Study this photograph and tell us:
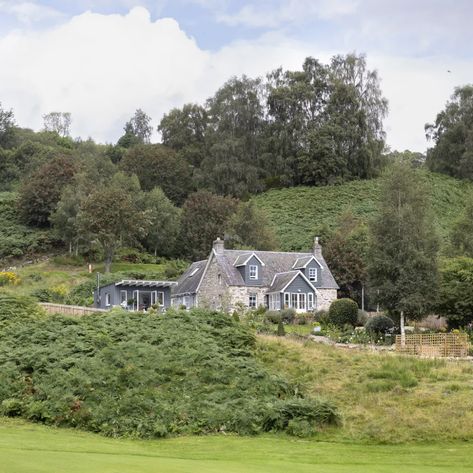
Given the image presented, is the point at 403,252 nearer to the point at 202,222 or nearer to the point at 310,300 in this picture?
the point at 310,300

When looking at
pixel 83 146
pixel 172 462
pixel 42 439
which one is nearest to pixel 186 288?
pixel 42 439

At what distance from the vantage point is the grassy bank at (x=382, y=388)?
70.8 feet

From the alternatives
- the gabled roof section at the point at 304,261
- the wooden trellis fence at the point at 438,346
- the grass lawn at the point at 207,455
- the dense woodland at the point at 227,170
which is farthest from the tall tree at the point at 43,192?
the grass lawn at the point at 207,455

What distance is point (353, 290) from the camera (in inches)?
2554

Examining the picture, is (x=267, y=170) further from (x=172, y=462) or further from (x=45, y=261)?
(x=172, y=462)

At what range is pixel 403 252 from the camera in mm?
42969

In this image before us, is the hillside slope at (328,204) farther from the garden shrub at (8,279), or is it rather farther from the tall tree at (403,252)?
the tall tree at (403,252)

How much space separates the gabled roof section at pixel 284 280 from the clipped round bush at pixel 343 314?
299 inches

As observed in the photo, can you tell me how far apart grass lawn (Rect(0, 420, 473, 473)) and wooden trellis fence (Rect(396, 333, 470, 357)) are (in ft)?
46.4

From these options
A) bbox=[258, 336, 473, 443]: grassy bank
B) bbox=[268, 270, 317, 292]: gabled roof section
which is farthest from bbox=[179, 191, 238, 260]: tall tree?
bbox=[258, 336, 473, 443]: grassy bank

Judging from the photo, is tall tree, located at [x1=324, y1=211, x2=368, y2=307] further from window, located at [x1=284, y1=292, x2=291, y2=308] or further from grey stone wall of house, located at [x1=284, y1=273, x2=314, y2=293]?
window, located at [x1=284, y1=292, x2=291, y2=308]

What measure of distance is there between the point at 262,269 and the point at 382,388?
32.2m

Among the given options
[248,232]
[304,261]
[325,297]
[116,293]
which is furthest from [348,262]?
[116,293]

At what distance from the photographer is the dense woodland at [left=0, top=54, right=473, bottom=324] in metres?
70.8
